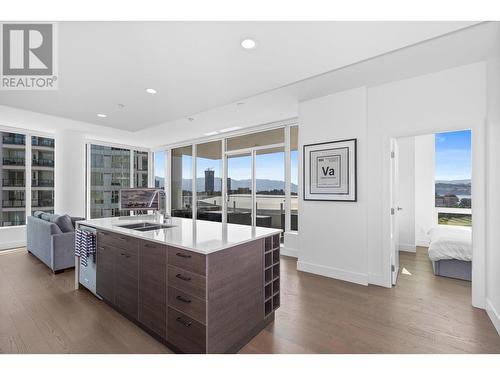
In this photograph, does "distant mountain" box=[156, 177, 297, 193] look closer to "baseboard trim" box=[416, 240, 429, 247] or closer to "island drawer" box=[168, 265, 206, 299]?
"baseboard trim" box=[416, 240, 429, 247]

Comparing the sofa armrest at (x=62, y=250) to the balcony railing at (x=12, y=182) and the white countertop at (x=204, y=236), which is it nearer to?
the white countertop at (x=204, y=236)

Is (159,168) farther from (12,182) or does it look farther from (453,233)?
(453,233)

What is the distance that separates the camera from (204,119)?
4.80 m

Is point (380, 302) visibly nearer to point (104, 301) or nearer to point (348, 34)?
point (348, 34)

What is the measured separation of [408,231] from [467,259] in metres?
1.82

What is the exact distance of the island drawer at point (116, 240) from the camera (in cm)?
224

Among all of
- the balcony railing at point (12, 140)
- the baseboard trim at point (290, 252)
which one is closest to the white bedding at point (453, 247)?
the baseboard trim at point (290, 252)

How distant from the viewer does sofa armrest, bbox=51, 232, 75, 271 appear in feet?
11.9

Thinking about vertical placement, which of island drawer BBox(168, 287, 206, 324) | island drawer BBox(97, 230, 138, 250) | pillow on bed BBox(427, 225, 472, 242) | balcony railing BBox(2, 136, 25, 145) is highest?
balcony railing BBox(2, 136, 25, 145)

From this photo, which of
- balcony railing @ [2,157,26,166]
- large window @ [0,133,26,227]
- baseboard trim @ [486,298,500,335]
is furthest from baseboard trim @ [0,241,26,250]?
baseboard trim @ [486,298,500,335]

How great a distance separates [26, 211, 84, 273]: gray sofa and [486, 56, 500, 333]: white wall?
5.22 metres

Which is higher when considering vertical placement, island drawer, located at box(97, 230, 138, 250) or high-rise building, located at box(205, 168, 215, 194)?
high-rise building, located at box(205, 168, 215, 194)

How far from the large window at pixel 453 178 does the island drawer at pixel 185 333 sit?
5.70 m
